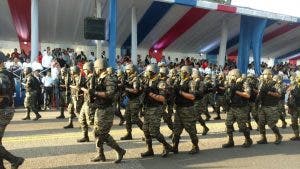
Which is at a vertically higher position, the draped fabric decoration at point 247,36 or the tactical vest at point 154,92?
the draped fabric decoration at point 247,36

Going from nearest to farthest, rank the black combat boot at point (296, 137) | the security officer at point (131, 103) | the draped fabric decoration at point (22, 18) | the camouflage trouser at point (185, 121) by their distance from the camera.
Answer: the camouflage trouser at point (185, 121) < the security officer at point (131, 103) < the black combat boot at point (296, 137) < the draped fabric decoration at point (22, 18)

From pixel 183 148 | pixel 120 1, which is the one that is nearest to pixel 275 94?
pixel 183 148

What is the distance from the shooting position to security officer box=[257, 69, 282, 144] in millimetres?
10484

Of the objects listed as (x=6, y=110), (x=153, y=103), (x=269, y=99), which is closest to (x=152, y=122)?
(x=153, y=103)

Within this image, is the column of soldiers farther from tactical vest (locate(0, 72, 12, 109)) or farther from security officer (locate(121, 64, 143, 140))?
tactical vest (locate(0, 72, 12, 109))

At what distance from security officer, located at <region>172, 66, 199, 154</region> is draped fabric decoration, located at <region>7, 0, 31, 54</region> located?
13.6 meters

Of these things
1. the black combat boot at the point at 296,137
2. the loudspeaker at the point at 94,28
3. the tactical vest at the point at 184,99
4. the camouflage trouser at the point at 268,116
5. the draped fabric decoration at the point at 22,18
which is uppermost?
the draped fabric decoration at the point at 22,18

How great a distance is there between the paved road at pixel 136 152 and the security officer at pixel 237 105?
40cm

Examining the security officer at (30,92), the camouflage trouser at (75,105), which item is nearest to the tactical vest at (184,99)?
the camouflage trouser at (75,105)

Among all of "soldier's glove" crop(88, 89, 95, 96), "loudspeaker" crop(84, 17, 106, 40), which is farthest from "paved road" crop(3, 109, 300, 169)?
"loudspeaker" crop(84, 17, 106, 40)

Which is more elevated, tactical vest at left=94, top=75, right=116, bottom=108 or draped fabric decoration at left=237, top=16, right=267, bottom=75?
draped fabric decoration at left=237, top=16, right=267, bottom=75

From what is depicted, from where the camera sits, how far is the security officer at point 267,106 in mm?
10484

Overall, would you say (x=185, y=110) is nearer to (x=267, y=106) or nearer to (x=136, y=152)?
(x=136, y=152)

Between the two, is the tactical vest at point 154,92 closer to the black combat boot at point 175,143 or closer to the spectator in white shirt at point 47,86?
the black combat boot at point 175,143
